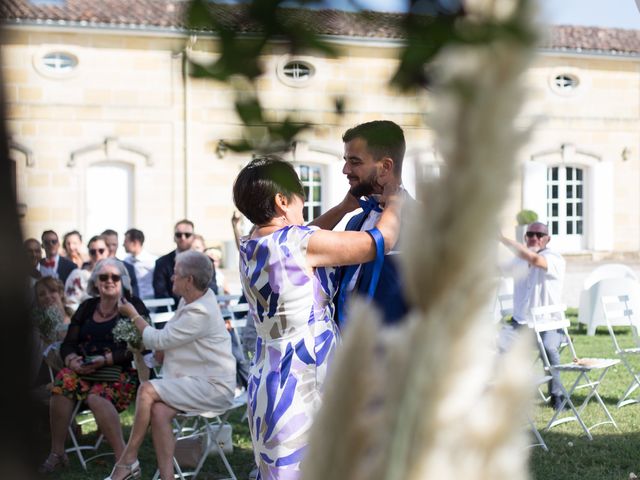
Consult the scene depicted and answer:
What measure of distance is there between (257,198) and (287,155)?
9.43 ft

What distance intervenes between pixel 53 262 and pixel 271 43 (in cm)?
1048

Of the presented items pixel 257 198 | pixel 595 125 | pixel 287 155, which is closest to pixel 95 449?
pixel 257 198

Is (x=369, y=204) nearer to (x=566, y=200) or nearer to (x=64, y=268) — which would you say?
(x=64, y=268)

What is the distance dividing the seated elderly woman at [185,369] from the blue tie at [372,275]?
2636mm

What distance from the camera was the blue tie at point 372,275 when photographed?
11.2ft

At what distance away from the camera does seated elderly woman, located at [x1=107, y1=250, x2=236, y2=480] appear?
21.3ft

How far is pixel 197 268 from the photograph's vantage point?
21.5ft

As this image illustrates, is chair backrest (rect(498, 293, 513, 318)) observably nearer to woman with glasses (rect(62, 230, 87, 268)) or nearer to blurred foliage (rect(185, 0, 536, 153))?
woman with glasses (rect(62, 230, 87, 268))

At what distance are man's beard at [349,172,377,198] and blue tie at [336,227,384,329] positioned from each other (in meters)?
0.26

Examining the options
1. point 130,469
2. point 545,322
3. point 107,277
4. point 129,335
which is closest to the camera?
point 130,469

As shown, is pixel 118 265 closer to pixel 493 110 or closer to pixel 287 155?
pixel 287 155

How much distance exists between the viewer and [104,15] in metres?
23.3

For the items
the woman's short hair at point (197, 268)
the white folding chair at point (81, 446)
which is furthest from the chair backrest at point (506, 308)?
the white folding chair at point (81, 446)

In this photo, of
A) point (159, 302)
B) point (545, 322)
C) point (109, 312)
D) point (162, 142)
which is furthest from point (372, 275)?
point (162, 142)
